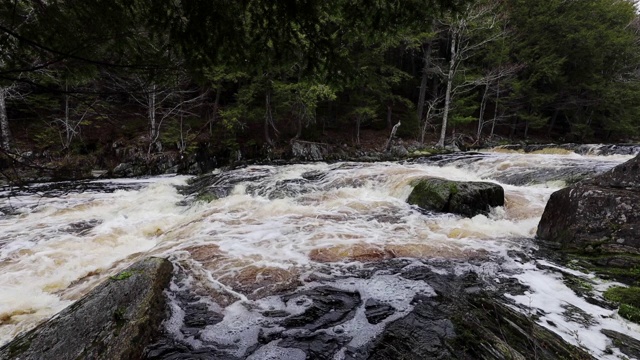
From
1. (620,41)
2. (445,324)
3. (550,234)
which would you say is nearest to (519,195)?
(550,234)

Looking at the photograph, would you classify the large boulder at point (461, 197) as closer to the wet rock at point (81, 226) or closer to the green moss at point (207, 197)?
the green moss at point (207, 197)

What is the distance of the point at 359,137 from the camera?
21578 millimetres

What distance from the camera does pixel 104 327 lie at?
2.71 meters

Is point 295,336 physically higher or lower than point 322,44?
lower

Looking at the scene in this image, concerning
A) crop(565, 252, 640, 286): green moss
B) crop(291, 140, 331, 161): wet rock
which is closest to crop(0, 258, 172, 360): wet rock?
crop(565, 252, 640, 286): green moss

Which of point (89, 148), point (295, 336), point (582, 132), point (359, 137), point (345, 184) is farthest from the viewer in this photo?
point (582, 132)

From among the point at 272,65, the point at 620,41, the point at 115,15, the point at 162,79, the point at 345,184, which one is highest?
the point at 620,41

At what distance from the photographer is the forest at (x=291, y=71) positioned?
3.50m

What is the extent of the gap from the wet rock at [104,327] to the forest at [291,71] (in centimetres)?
160

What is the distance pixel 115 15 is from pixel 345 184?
26.7 ft

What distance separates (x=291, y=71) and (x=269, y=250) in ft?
44.6

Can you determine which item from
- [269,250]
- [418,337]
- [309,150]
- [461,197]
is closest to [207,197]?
[269,250]

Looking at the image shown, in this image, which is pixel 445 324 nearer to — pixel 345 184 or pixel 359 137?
pixel 345 184

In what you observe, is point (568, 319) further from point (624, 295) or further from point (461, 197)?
point (461, 197)
